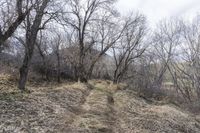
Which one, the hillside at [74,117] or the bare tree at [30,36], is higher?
the bare tree at [30,36]

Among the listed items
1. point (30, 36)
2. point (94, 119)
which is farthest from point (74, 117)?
point (30, 36)

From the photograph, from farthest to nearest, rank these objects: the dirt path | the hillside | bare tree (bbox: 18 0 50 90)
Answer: bare tree (bbox: 18 0 50 90), the dirt path, the hillside

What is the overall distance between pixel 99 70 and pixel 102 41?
22285 millimetres

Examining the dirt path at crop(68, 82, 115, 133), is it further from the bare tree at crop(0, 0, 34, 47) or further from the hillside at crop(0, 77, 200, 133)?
the bare tree at crop(0, 0, 34, 47)

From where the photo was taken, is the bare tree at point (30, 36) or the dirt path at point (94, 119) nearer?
the dirt path at point (94, 119)

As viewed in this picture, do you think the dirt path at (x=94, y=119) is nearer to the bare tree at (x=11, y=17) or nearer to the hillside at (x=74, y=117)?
the hillside at (x=74, y=117)

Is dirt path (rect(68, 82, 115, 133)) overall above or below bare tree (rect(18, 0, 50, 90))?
below

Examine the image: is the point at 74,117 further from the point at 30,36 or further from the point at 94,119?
the point at 30,36

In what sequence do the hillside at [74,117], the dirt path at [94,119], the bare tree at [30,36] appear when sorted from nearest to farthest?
the hillside at [74,117], the dirt path at [94,119], the bare tree at [30,36]

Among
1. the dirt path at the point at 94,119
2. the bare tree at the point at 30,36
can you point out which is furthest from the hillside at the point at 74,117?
the bare tree at the point at 30,36

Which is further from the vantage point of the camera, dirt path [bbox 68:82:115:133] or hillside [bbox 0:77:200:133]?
dirt path [bbox 68:82:115:133]

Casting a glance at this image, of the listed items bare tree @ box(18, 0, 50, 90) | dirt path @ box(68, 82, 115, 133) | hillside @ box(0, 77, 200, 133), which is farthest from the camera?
bare tree @ box(18, 0, 50, 90)

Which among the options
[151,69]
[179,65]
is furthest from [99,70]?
[179,65]

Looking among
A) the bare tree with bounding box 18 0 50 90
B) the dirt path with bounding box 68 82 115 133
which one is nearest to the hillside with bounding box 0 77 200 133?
the dirt path with bounding box 68 82 115 133
